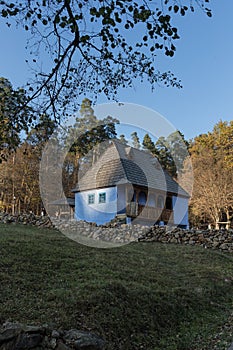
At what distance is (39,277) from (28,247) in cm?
244

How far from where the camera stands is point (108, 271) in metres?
7.21

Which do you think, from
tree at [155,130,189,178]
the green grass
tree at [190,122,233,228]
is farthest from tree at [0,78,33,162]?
tree at [155,130,189,178]

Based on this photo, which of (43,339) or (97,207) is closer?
(43,339)

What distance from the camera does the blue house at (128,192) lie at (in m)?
20.4

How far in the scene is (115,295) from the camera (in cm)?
556

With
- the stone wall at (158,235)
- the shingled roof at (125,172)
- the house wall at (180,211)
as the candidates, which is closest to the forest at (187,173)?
the shingled roof at (125,172)

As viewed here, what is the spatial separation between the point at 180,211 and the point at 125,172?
652cm

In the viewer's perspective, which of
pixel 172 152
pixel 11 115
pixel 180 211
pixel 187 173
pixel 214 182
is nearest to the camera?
pixel 11 115

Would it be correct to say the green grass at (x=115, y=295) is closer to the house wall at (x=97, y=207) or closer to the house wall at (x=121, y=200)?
the house wall at (x=121, y=200)

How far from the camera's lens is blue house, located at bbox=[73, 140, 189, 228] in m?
20.4

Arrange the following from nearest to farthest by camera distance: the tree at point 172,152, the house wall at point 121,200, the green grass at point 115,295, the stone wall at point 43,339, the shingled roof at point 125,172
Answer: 1. the stone wall at point 43,339
2. the green grass at point 115,295
3. the house wall at point 121,200
4. the shingled roof at point 125,172
5. the tree at point 172,152

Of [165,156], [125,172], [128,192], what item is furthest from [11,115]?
[165,156]

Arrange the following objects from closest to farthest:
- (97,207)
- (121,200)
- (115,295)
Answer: (115,295), (121,200), (97,207)

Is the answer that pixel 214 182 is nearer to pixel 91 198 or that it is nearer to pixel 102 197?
pixel 102 197
